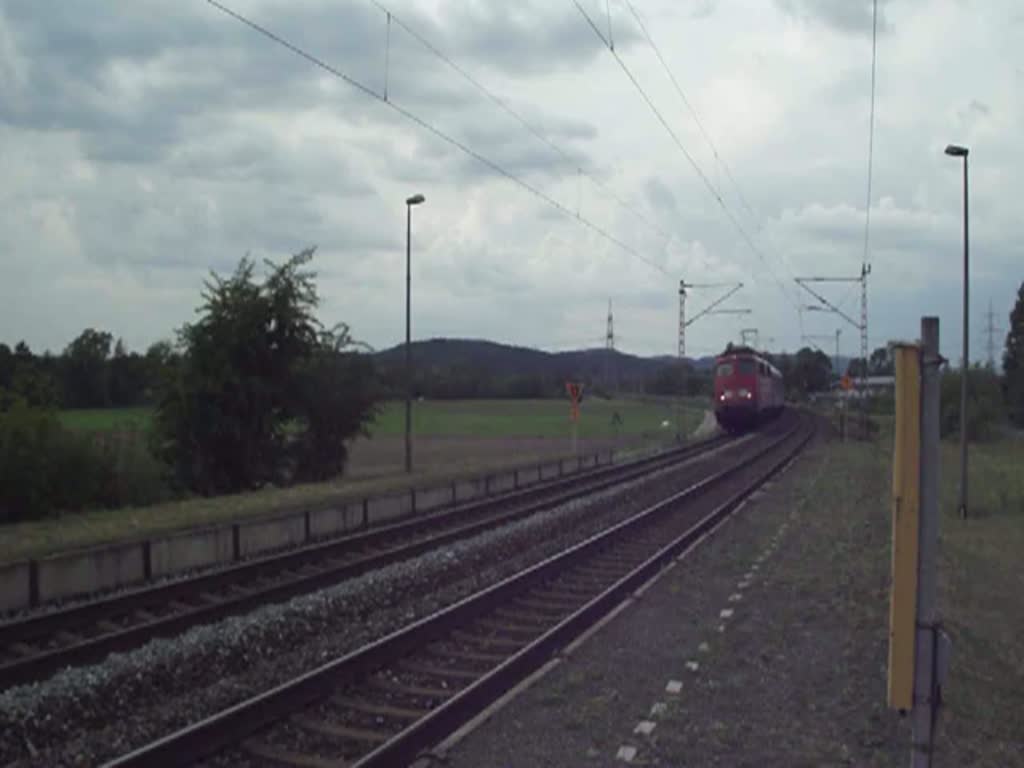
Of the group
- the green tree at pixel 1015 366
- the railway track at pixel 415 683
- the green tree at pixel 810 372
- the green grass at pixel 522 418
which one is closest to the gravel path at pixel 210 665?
the railway track at pixel 415 683

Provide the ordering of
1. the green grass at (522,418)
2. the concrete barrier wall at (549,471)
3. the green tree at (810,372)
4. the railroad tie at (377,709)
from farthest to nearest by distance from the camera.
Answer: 1. the green tree at (810,372)
2. the green grass at (522,418)
3. the concrete barrier wall at (549,471)
4. the railroad tie at (377,709)

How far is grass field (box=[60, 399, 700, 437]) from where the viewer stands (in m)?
→ 66.9

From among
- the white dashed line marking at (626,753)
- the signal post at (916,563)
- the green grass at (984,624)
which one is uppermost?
the signal post at (916,563)

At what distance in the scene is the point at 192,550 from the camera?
16.4m

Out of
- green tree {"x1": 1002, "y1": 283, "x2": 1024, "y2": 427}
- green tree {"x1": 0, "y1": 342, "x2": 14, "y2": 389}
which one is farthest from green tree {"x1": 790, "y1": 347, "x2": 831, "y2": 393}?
green tree {"x1": 0, "y1": 342, "x2": 14, "y2": 389}

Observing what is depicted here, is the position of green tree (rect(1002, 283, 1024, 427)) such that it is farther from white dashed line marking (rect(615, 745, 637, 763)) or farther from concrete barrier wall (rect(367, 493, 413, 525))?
white dashed line marking (rect(615, 745, 637, 763))

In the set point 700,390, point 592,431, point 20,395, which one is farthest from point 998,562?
point 700,390

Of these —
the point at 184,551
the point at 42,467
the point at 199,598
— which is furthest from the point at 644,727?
the point at 42,467

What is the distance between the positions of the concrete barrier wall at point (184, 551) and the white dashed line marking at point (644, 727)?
817cm

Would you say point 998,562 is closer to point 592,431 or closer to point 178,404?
point 178,404

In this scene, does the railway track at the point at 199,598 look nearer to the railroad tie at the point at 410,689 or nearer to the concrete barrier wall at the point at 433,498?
the concrete barrier wall at the point at 433,498

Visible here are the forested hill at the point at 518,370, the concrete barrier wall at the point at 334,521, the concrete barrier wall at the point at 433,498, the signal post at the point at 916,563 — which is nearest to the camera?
the signal post at the point at 916,563

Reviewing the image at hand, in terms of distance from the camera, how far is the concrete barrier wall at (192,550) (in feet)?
51.3

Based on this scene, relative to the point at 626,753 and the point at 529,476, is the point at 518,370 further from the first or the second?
the point at 626,753
